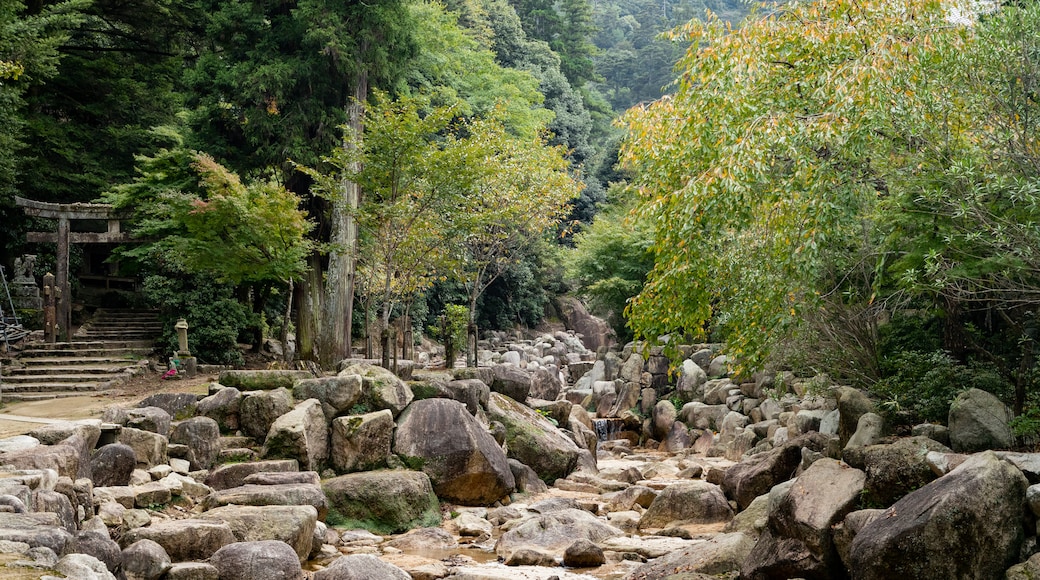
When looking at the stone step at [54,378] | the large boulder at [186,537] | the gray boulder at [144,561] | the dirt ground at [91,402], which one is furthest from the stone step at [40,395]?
the gray boulder at [144,561]

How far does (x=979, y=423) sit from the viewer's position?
8070mm

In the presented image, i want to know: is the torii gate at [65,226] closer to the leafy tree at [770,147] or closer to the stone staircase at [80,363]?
the stone staircase at [80,363]

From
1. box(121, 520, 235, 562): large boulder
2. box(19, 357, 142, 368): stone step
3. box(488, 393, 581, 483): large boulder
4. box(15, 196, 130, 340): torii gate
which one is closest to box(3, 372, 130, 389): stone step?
box(19, 357, 142, 368): stone step

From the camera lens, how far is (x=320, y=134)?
1967 centimetres

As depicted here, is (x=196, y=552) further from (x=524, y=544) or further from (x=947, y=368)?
(x=947, y=368)

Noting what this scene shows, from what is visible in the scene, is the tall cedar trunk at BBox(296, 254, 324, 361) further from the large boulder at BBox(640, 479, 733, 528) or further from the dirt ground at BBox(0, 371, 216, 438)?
the large boulder at BBox(640, 479, 733, 528)

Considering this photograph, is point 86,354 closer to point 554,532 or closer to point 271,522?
point 271,522

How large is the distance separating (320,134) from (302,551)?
12.6 metres

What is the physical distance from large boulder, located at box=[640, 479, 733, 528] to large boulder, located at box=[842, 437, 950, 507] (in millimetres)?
3732

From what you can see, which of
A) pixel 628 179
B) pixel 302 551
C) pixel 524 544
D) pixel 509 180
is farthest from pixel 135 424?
pixel 628 179

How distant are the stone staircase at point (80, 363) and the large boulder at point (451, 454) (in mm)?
7577

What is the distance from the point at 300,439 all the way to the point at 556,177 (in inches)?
479

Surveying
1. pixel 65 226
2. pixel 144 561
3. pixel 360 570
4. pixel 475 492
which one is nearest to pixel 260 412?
pixel 475 492

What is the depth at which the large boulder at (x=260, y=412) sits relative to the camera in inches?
486
